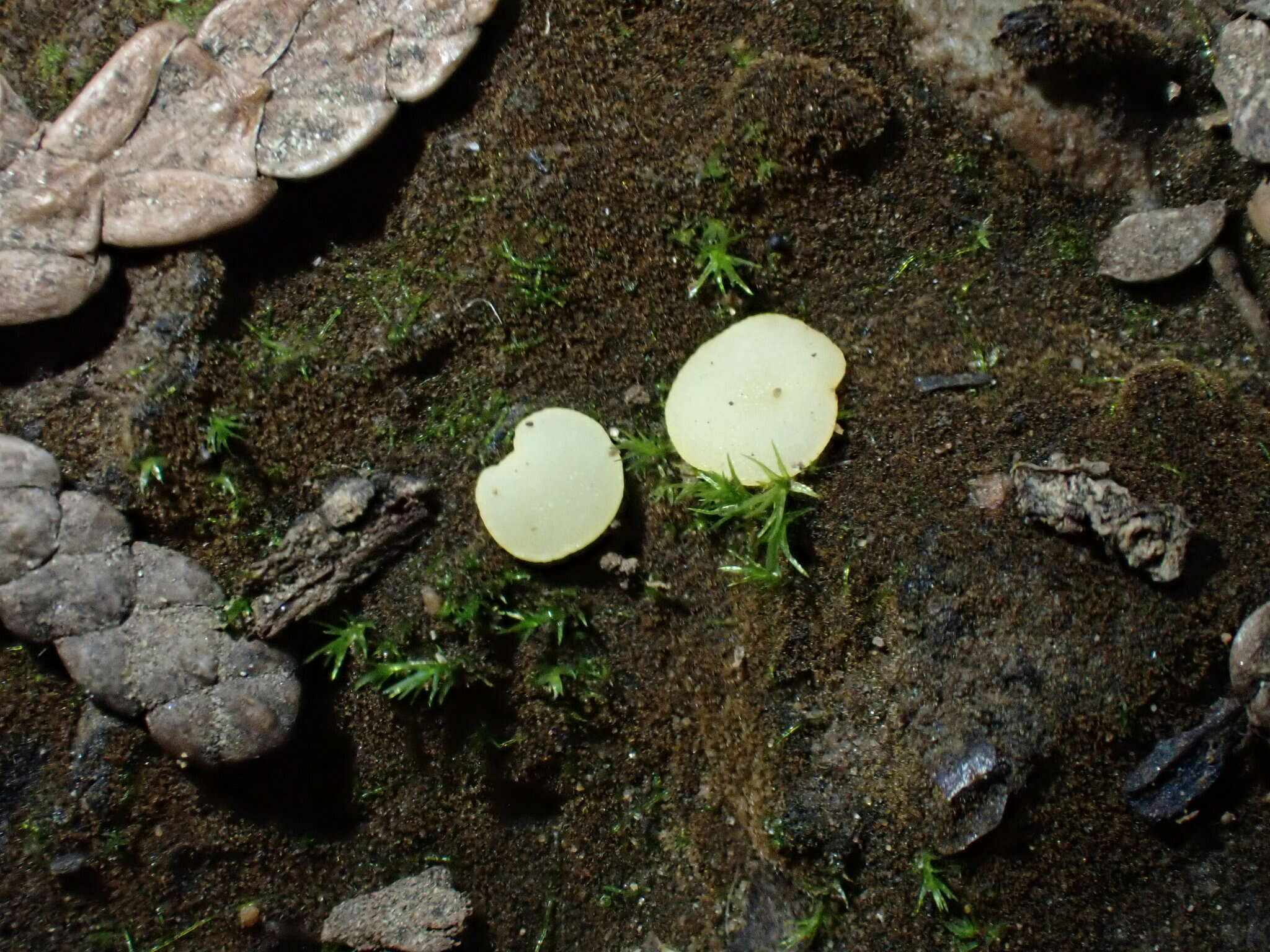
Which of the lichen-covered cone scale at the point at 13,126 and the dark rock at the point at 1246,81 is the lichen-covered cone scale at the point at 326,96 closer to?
the lichen-covered cone scale at the point at 13,126

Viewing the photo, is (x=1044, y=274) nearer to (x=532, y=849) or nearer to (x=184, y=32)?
(x=532, y=849)

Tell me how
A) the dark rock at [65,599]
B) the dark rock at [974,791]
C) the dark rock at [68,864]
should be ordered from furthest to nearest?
the dark rock at [68,864]
the dark rock at [65,599]
the dark rock at [974,791]

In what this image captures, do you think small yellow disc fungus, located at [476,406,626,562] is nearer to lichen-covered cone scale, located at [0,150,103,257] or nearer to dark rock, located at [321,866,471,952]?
dark rock, located at [321,866,471,952]

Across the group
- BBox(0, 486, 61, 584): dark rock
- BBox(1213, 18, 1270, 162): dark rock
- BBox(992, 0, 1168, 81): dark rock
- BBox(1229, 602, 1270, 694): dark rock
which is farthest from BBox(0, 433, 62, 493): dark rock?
BBox(1213, 18, 1270, 162): dark rock

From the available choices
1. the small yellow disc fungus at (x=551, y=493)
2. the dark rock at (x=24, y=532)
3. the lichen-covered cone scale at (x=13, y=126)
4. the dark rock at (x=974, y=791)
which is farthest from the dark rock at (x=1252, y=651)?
the lichen-covered cone scale at (x=13, y=126)

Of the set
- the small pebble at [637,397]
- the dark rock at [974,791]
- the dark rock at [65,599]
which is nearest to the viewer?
the dark rock at [974,791]

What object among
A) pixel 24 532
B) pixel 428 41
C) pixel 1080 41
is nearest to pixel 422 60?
pixel 428 41
